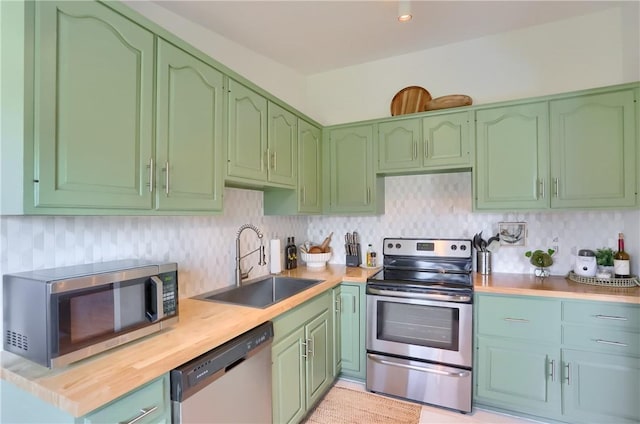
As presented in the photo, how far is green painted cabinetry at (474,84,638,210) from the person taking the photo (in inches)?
79.3

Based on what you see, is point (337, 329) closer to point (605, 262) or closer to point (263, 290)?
point (263, 290)

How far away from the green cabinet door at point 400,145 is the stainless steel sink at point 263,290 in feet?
3.85

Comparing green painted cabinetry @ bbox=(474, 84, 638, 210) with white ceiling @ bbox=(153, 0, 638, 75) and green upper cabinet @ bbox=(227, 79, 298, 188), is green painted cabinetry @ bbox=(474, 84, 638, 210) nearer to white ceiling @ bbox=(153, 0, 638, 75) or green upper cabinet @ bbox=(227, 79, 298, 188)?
white ceiling @ bbox=(153, 0, 638, 75)

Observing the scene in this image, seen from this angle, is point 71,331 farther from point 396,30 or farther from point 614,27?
point 614,27

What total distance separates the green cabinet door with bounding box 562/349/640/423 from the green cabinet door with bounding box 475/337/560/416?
0.07m

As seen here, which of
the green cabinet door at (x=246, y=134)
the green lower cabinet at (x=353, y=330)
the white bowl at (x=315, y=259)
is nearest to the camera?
the green cabinet door at (x=246, y=134)

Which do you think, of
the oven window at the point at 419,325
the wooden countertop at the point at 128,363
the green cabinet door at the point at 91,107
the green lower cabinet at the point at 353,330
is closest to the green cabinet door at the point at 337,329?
the green lower cabinet at the point at 353,330

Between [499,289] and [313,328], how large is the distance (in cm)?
128

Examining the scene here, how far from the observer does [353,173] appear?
281cm

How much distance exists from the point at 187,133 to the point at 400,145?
1.75m

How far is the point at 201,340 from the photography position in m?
1.22

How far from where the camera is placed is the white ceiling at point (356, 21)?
2070mm

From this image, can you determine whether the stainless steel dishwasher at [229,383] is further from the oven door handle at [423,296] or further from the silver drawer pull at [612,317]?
the silver drawer pull at [612,317]

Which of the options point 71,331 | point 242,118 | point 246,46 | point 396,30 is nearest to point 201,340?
point 71,331
